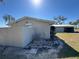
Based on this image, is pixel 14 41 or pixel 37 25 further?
pixel 37 25

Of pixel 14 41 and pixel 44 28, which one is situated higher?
pixel 44 28

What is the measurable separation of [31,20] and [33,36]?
2393 mm

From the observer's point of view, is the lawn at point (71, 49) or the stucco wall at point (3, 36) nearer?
the lawn at point (71, 49)

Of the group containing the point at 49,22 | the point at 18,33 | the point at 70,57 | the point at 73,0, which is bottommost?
the point at 70,57

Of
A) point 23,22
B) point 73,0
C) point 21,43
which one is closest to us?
point 21,43

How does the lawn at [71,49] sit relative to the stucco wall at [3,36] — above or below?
below

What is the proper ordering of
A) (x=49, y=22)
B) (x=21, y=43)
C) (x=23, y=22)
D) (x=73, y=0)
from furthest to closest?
(x=73, y=0) → (x=23, y=22) → (x=49, y=22) → (x=21, y=43)

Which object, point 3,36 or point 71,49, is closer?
point 71,49

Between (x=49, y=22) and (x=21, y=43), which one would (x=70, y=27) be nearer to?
(x=49, y=22)

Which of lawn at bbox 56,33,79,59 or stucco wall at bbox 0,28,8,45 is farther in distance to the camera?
stucco wall at bbox 0,28,8,45

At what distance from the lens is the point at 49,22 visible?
1727 centimetres

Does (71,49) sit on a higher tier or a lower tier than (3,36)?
lower

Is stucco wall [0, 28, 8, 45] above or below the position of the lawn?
above

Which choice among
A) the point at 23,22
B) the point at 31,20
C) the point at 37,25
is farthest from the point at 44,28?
the point at 23,22
